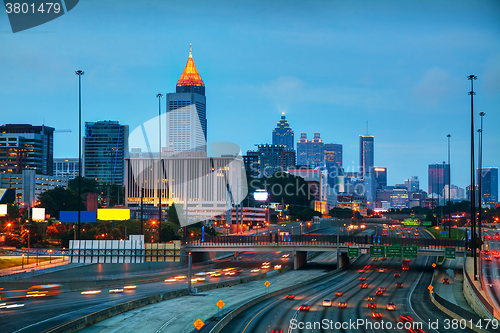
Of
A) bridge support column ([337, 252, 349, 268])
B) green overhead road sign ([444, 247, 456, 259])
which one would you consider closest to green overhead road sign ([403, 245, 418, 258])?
green overhead road sign ([444, 247, 456, 259])

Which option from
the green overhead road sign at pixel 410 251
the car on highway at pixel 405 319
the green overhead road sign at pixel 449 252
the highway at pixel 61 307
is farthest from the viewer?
the green overhead road sign at pixel 449 252

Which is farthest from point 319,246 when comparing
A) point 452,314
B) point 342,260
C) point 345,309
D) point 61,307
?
point 61,307

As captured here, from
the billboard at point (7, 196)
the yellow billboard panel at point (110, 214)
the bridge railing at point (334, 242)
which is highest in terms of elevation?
the billboard at point (7, 196)

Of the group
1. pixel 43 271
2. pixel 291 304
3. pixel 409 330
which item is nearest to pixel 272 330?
pixel 409 330

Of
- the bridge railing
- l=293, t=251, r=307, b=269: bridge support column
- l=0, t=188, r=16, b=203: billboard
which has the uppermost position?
l=0, t=188, r=16, b=203: billboard

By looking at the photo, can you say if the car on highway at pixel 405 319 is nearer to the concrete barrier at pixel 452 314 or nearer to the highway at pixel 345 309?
the highway at pixel 345 309

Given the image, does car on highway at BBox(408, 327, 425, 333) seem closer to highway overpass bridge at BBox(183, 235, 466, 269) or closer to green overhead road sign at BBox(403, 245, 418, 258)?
green overhead road sign at BBox(403, 245, 418, 258)

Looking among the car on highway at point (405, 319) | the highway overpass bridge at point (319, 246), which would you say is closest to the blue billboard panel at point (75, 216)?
the highway overpass bridge at point (319, 246)

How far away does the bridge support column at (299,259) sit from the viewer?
11594 centimetres

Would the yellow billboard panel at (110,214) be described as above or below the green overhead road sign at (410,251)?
above

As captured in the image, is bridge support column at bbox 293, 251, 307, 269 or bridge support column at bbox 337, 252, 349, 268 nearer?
bridge support column at bbox 337, 252, 349, 268

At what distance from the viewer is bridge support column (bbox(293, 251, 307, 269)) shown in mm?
115938

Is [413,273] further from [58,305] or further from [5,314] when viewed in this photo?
[5,314]

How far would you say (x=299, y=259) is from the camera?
118m
